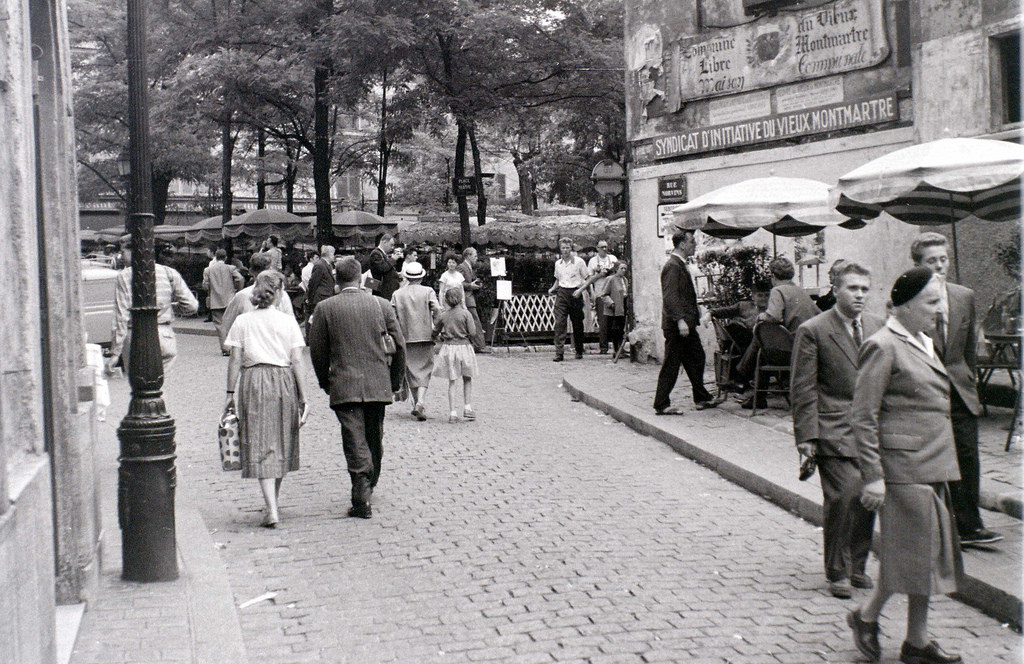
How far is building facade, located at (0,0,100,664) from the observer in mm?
3635

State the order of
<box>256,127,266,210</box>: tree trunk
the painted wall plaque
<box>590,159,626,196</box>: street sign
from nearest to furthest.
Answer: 1. the painted wall plaque
2. <box>590,159,626,196</box>: street sign
3. <box>256,127,266,210</box>: tree trunk

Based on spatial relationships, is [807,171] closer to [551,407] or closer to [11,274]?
[551,407]

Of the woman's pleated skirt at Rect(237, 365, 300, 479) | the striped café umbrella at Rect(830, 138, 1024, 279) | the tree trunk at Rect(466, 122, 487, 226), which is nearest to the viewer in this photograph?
the woman's pleated skirt at Rect(237, 365, 300, 479)

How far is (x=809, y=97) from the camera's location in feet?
46.0

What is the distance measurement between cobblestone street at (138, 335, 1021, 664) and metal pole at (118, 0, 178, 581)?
0.55 m

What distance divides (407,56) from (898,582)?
19071mm

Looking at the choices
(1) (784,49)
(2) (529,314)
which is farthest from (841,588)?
(2) (529,314)

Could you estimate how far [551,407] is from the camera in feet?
43.2

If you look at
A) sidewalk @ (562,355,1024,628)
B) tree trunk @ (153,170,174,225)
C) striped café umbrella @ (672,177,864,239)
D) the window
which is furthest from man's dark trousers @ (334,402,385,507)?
tree trunk @ (153,170,174,225)

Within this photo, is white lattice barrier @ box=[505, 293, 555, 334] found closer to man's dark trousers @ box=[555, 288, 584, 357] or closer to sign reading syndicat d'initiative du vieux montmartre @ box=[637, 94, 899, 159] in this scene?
man's dark trousers @ box=[555, 288, 584, 357]

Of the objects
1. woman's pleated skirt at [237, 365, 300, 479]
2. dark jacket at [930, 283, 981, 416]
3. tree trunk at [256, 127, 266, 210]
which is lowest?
woman's pleated skirt at [237, 365, 300, 479]

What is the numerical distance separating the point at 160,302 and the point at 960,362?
720 cm

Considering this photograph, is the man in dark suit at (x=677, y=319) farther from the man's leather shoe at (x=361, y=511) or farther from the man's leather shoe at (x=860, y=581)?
the man's leather shoe at (x=860, y=581)

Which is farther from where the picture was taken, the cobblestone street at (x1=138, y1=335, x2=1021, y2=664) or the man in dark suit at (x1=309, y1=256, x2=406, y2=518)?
the man in dark suit at (x1=309, y1=256, x2=406, y2=518)
